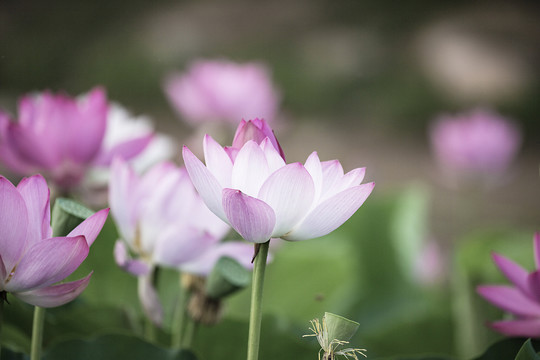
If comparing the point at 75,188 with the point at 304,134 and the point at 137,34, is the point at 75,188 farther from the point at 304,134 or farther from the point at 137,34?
the point at 137,34

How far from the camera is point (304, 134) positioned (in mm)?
3844

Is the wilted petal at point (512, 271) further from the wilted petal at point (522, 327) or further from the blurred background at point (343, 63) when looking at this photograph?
the blurred background at point (343, 63)

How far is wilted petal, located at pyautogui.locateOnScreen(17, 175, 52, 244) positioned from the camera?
0.19 metres

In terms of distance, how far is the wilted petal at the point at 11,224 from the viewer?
0.58 feet

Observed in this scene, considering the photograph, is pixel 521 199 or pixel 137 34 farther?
pixel 137 34


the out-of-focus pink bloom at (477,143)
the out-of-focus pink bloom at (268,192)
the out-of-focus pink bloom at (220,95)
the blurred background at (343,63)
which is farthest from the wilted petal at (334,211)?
the blurred background at (343,63)

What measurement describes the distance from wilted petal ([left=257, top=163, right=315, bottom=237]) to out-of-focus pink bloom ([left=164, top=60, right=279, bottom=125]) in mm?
640

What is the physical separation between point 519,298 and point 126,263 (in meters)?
0.15

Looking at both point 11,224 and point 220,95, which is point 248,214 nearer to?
point 11,224

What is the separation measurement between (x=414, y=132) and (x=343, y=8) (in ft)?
4.58

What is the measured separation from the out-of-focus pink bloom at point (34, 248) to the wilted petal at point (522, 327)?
16 centimetres

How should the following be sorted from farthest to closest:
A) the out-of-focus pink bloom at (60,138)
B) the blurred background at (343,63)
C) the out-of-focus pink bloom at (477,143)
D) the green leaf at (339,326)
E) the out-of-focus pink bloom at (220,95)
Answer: the blurred background at (343,63) → the out-of-focus pink bloom at (477,143) → the out-of-focus pink bloom at (220,95) → the out-of-focus pink bloom at (60,138) → the green leaf at (339,326)

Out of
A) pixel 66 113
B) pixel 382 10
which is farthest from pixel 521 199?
pixel 66 113

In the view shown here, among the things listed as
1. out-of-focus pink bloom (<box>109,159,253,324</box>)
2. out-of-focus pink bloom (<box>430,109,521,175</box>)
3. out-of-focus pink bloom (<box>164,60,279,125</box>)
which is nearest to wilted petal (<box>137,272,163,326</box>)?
out-of-focus pink bloom (<box>109,159,253,324</box>)
